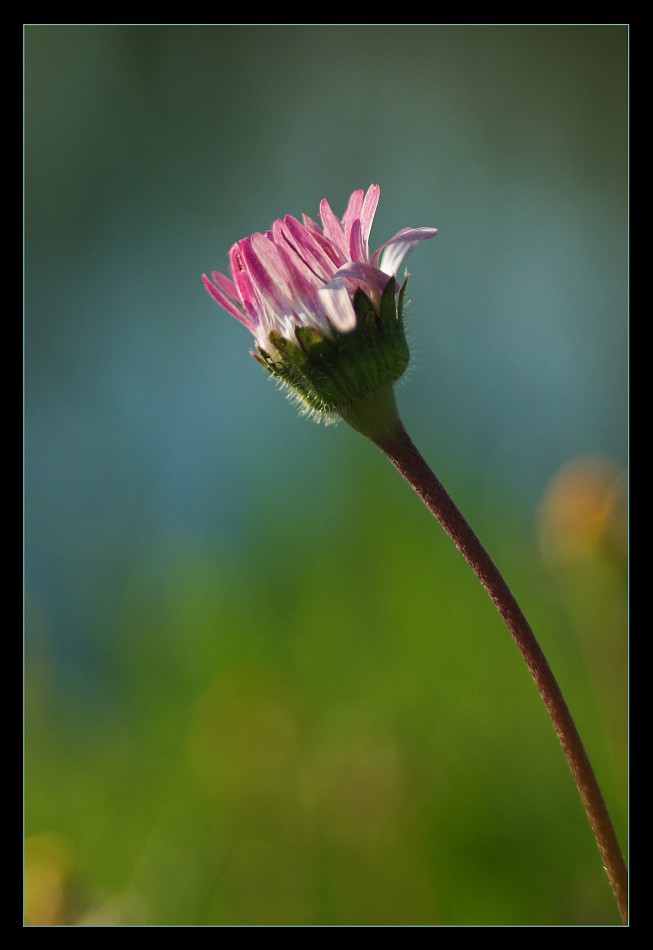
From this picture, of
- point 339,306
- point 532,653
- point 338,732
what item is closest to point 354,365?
point 339,306

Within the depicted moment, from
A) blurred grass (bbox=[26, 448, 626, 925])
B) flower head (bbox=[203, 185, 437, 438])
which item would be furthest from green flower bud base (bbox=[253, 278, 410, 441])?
blurred grass (bbox=[26, 448, 626, 925])

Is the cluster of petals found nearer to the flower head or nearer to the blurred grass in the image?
the flower head

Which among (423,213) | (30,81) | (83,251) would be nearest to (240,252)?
(423,213)

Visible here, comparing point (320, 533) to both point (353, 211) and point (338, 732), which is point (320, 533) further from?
point (353, 211)

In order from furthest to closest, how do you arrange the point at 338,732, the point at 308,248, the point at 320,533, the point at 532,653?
the point at 320,533
the point at 338,732
the point at 308,248
the point at 532,653
